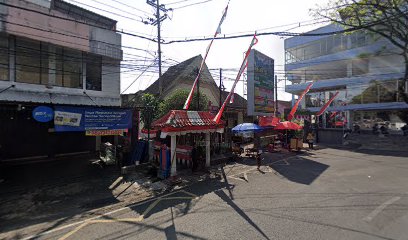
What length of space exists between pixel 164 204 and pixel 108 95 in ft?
33.8

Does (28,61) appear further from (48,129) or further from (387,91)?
(387,91)

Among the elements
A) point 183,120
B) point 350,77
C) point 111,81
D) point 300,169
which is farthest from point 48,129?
point 350,77

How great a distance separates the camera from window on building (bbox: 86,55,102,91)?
1454cm

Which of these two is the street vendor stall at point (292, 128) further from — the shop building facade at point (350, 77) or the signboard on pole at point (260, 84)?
the shop building facade at point (350, 77)

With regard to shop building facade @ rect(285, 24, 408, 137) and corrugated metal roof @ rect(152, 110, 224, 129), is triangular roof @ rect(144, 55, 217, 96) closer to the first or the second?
shop building facade @ rect(285, 24, 408, 137)

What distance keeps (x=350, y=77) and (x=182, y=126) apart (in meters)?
28.3

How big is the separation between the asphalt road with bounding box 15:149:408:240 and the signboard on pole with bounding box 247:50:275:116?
8.68 metres

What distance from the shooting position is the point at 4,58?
11.6 meters

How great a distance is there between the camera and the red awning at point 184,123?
34.0 ft

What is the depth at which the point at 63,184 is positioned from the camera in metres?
9.74

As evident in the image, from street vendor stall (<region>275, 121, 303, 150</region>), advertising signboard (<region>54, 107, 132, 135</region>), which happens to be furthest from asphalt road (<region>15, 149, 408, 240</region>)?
street vendor stall (<region>275, 121, 303, 150</region>)

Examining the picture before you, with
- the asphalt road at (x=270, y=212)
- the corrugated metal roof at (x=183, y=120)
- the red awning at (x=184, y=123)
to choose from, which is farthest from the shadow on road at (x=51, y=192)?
the corrugated metal roof at (x=183, y=120)

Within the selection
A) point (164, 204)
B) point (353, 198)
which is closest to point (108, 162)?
point (164, 204)

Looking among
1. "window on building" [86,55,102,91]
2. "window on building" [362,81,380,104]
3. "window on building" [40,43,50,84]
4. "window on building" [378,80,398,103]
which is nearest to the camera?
"window on building" [40,43,50,84]
